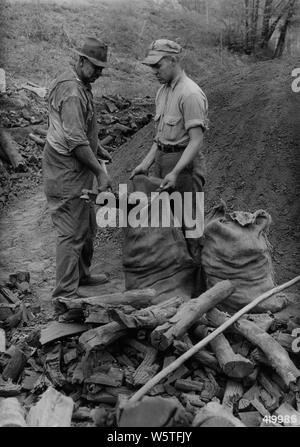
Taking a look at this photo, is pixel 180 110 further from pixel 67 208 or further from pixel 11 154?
pixel 11 154

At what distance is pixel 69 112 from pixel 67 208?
2.63ft

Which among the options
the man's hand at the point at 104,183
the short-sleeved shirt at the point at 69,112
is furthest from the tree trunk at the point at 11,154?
the man's hand at the point at 104,183

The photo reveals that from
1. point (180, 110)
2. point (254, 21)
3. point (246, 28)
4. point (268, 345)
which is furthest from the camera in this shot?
point (246, 28)

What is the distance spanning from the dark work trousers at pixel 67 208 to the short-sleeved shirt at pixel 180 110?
2.47ft

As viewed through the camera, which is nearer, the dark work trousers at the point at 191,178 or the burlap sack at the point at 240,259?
the burlap sack at the point at 240,259

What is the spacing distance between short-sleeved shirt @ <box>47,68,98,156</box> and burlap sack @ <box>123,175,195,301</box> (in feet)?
2.27

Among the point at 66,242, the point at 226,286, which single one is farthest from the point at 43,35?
the point at 226,286

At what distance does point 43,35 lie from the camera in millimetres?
14867

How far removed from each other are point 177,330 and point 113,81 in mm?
11183

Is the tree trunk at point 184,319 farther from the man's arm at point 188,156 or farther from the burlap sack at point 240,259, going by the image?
the man's arm at point 188,156

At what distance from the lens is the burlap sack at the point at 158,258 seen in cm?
465

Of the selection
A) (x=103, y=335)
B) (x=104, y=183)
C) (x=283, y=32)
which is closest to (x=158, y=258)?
(x=104, y=183)

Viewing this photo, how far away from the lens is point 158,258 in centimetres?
467
